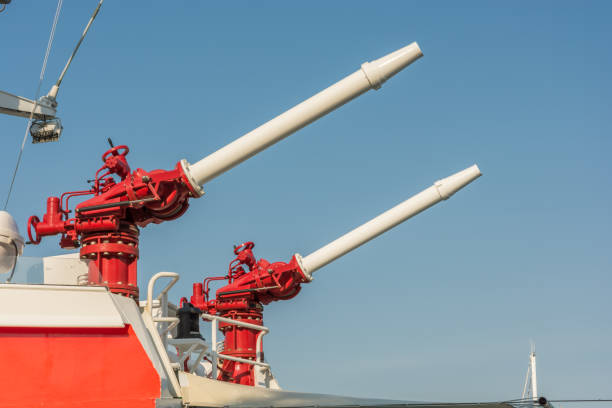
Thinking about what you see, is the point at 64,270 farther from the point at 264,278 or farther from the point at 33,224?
the point at 264,278

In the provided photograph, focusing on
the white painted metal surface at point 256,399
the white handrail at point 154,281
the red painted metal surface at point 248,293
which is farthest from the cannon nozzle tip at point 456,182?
the white handrail at point 154,281

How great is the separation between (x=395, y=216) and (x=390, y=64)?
9.42m

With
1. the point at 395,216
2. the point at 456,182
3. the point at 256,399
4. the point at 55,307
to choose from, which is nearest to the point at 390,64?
the point at 256,399

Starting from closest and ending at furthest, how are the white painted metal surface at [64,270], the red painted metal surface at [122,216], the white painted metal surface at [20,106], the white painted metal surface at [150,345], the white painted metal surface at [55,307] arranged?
the white painted metal surface at [55,307] → the white painted metal surface at [150,345] → the white painted metal surface at [64,270] → the red painted metal surface at [122,216] → the white painted metal surface at [20,106]

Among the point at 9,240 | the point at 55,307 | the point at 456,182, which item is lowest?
the point at 55,307

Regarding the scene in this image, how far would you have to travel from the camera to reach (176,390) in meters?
14.2

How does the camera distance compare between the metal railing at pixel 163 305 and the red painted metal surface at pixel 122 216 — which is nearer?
the metal railing at pixel 163 305

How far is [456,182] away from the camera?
85.3ft

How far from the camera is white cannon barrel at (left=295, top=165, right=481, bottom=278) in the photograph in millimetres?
26047

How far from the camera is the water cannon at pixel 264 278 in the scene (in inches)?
1030

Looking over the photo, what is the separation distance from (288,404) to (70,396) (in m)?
4.83

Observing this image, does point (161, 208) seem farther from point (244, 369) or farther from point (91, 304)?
point (244, 369)

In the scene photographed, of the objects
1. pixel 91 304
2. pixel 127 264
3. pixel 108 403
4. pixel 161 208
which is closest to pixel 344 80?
pixel 161 208

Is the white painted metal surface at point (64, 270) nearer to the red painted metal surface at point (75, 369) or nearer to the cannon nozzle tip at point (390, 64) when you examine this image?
the red painted metal surface at point (75, 369)
